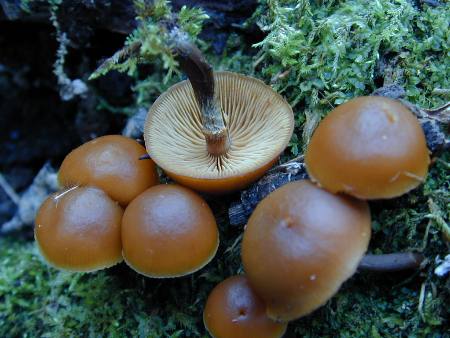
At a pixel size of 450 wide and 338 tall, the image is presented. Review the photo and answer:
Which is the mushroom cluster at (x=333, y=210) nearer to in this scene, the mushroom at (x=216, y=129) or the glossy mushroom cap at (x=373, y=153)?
the glossy mushroom cap at (x=373, y=153)

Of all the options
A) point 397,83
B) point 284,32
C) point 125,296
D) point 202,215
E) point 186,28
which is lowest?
point 125,296

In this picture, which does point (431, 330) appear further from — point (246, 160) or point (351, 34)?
point (351, 34)

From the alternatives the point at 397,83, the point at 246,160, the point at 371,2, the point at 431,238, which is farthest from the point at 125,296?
the point at 371,2

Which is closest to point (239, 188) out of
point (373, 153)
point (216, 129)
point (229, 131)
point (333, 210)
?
point (216, 129)

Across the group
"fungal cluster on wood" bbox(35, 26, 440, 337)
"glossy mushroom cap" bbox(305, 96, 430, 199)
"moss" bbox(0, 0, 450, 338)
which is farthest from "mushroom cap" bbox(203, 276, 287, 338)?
"glossy mushroom cap" bbox(305, 96, 430, 199)

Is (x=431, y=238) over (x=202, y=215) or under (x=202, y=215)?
under

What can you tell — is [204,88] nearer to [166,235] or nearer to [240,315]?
[166,235]

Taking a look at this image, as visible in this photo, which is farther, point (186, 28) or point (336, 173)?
point (186, 28)
